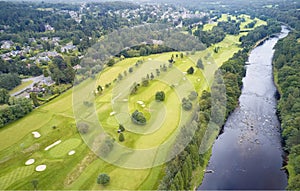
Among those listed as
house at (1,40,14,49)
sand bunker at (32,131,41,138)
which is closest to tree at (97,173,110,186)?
sand bunker at (32,131,41,138)

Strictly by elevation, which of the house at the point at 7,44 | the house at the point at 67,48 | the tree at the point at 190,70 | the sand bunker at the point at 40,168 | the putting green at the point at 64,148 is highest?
the sand bunker at the point at 40,168

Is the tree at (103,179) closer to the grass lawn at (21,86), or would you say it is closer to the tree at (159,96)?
the tree at (159,96)

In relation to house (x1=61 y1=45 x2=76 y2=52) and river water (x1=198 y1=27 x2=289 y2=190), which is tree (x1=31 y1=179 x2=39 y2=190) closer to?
river water (x1=198 y1=27 x2=289 y2=190)

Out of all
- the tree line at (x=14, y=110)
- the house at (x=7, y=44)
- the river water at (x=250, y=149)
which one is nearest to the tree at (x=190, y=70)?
the river water at (x=250, y=149)

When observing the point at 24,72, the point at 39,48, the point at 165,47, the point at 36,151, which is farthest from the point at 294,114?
the point at 39,48

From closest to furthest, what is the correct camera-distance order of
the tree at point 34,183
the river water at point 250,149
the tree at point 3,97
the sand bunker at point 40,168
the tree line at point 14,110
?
the tree at point 34,183
the river water at point 250,149
the sand bunker at point 40,168
the tree line at point 14,110
the tree at point 3,97

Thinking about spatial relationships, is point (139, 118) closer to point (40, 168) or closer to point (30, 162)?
point (40, 168)

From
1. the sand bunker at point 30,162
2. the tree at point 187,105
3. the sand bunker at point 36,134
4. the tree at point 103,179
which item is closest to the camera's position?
the tree at point 103,179
